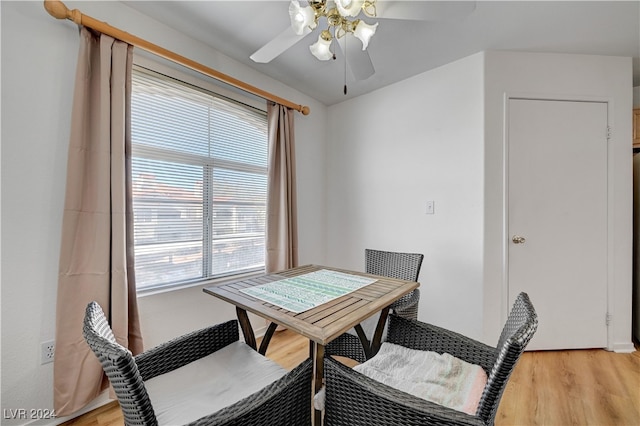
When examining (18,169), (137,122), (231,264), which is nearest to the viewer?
(18,169)

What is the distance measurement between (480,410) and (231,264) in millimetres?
1996

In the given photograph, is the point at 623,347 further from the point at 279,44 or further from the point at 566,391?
the point at 279,44

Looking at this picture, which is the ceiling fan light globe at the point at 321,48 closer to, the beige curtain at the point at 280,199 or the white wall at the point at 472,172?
the beige curtain at the point at 280,199

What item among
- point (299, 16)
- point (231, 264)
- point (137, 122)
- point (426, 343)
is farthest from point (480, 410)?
point (137, 122)

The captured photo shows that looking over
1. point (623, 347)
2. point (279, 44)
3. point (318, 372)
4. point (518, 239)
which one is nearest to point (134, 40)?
point (279, 44)

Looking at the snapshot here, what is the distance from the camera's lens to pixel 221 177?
2.22 meters

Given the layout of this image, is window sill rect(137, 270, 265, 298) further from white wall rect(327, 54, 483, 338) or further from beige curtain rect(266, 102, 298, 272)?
white wall rect(327, 54, 483, 338)

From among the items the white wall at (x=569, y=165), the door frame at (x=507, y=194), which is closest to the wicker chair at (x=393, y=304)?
the white wall at (x=569, y=165)

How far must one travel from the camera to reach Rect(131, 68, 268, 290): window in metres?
1.77

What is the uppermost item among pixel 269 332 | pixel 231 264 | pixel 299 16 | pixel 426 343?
pixel 299 16

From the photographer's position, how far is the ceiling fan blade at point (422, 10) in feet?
3.62

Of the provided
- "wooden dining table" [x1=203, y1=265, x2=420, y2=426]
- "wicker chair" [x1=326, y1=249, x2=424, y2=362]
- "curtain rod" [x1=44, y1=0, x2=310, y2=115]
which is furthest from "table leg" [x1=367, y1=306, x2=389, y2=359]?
"curtain rod" [x1=44, y1=0, x2=310, y2=115]

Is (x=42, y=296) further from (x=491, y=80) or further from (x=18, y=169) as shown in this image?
(x=491, y=80)

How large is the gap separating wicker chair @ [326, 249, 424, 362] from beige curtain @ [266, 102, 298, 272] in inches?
31.1
